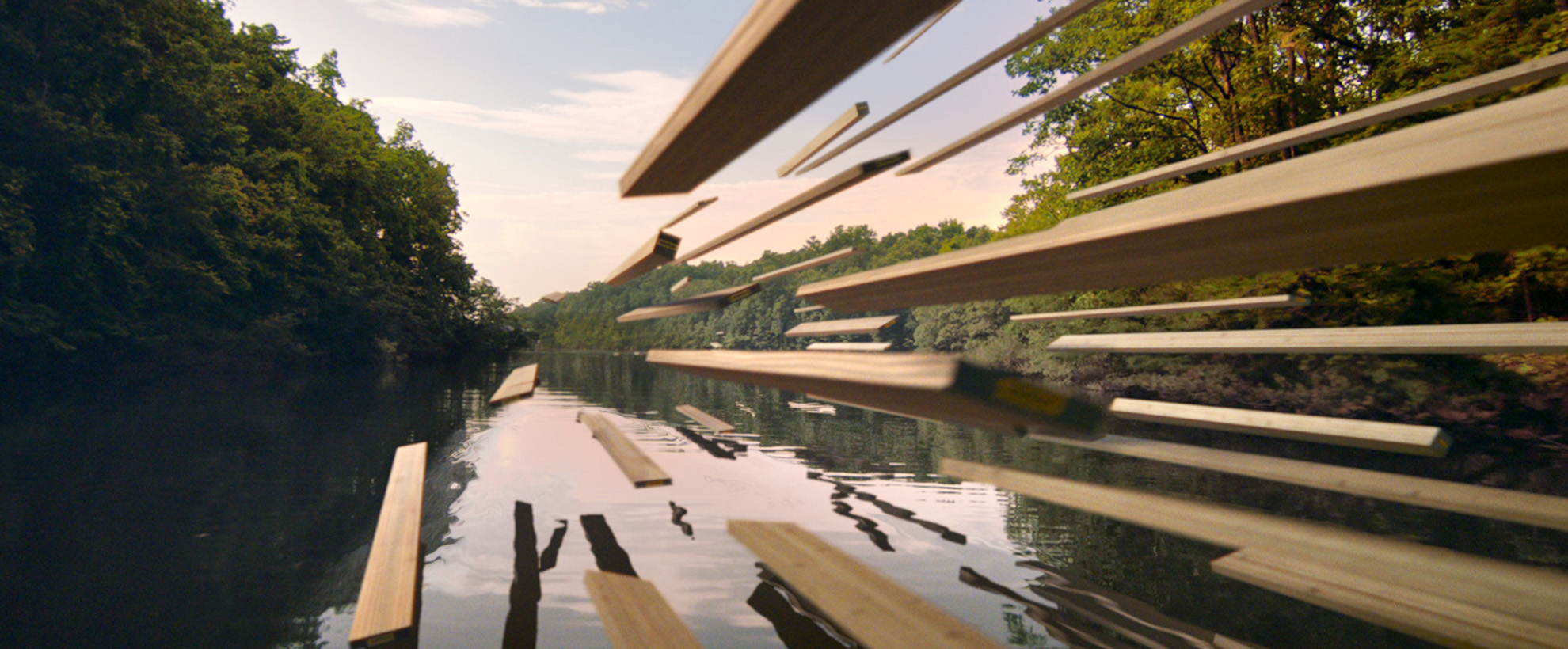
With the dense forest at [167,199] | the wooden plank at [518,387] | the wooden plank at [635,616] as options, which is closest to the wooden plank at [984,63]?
the wooden plank at [635,616]

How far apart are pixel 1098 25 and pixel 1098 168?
576cm

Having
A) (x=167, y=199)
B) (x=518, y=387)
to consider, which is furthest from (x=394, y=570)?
(x=167, y=199)

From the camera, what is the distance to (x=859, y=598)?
1.31 m

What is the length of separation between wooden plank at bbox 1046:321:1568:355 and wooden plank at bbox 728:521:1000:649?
64cm

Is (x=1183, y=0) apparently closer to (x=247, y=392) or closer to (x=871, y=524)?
(x=871, y=524)

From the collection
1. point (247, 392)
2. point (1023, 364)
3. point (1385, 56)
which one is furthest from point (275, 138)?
point (1385, 56)

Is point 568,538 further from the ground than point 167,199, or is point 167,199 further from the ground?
point 167,199

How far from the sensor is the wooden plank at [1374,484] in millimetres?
1013

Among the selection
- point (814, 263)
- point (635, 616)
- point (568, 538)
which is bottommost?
point (568, 538)

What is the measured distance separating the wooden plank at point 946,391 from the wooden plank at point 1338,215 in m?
0.18

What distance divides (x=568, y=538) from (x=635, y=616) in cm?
335

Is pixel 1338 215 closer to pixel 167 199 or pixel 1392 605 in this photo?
pixel 1392 605

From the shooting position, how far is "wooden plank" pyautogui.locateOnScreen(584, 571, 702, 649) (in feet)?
4.62

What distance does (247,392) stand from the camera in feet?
71.9
